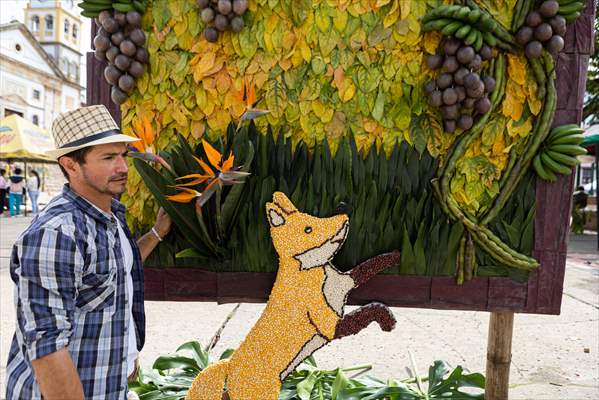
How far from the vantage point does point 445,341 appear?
360cm

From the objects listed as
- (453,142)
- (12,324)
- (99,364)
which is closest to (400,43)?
(453,142)

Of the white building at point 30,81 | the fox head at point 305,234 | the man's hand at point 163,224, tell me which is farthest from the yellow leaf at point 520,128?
the white building at point 30,81

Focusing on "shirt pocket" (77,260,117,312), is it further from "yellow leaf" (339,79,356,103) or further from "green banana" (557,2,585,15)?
"green banana" (557,2,585,15)

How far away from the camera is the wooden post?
2.23 meters

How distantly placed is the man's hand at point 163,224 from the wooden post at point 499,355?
1561mm

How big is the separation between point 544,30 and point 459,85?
354 millimetres

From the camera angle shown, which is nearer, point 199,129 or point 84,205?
point 84,205

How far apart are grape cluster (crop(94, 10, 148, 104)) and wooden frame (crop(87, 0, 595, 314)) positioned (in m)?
0.11

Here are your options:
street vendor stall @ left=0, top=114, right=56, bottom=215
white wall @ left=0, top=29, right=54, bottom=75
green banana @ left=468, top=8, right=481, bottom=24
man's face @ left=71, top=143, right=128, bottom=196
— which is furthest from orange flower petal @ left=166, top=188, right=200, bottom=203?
white wall @ left=0, top=29, right=54, bottom=75

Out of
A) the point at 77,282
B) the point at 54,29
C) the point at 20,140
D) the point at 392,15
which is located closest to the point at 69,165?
the point at 77,282

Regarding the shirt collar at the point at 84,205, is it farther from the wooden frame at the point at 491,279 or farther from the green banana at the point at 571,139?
the green banana at the point at 571,139

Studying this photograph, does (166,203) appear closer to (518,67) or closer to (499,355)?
(518,67)

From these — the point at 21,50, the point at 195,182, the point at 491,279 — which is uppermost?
the point at 21,50

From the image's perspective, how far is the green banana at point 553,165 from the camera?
174 cm
